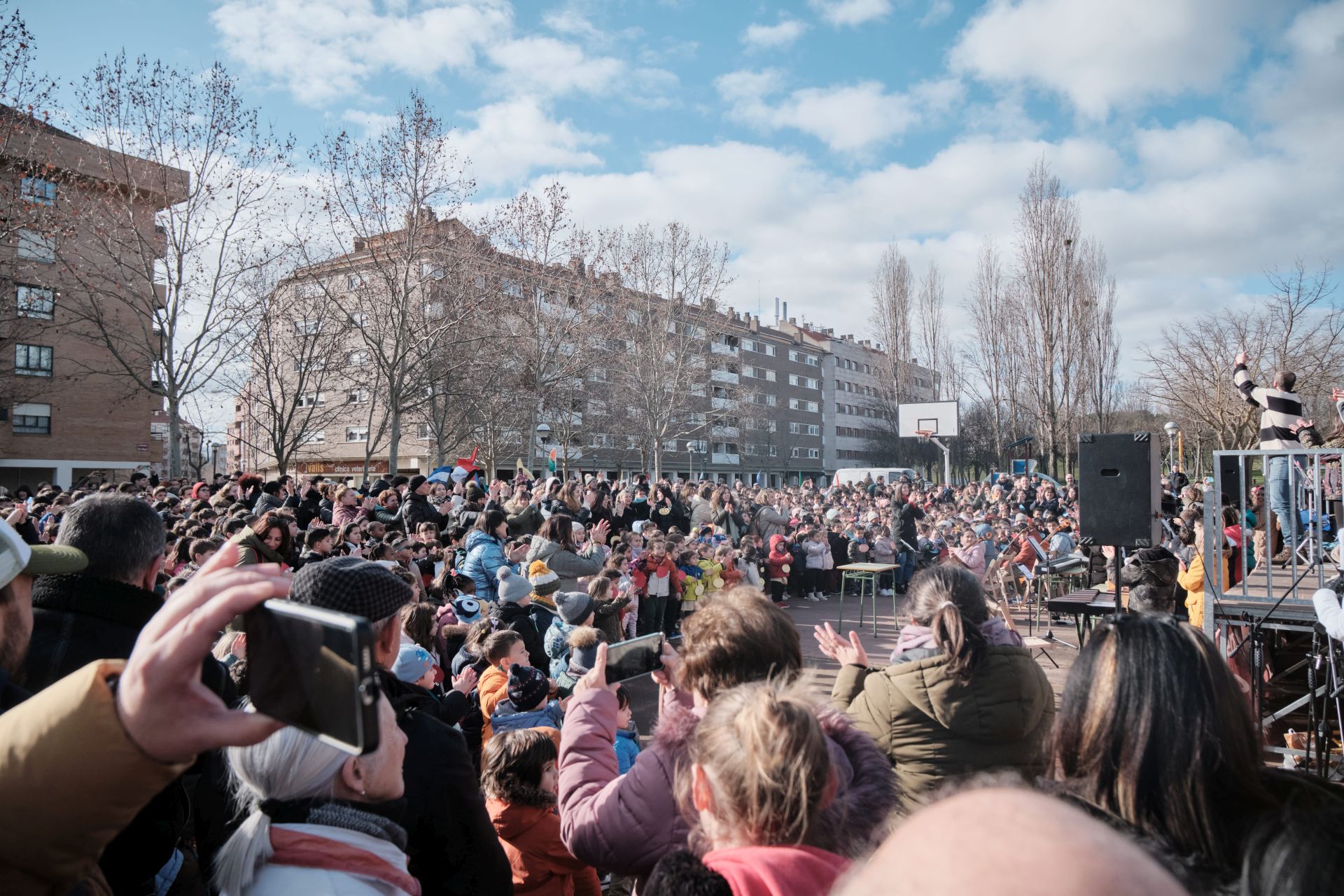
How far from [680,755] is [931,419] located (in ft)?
141

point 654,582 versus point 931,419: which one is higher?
point 931,419

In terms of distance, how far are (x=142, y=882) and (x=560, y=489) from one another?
956 cm

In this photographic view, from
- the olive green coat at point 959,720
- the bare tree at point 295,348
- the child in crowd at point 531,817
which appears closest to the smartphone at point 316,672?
the child in crowd at point 531,817

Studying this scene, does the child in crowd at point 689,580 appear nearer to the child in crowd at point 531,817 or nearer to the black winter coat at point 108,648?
the child in crowd at point 531,817

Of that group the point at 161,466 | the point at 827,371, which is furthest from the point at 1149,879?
the point at 827,371

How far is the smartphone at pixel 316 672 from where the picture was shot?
909 mm

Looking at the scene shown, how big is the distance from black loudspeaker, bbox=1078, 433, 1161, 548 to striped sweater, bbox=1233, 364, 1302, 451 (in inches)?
97.6

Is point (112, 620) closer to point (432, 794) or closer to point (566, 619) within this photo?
point (432, 794)

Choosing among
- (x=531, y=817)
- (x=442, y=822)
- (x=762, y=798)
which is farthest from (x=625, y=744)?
(x=762, y=798)

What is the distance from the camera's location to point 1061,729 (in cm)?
179

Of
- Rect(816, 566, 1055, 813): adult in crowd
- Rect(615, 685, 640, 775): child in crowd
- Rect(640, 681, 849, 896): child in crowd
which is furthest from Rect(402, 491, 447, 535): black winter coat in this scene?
Rect(640, 681, 849, 896): child in crowd

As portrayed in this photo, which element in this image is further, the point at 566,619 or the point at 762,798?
the point at 566,619

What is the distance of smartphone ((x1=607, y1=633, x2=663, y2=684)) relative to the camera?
2631 mm

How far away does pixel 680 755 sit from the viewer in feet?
6.99
